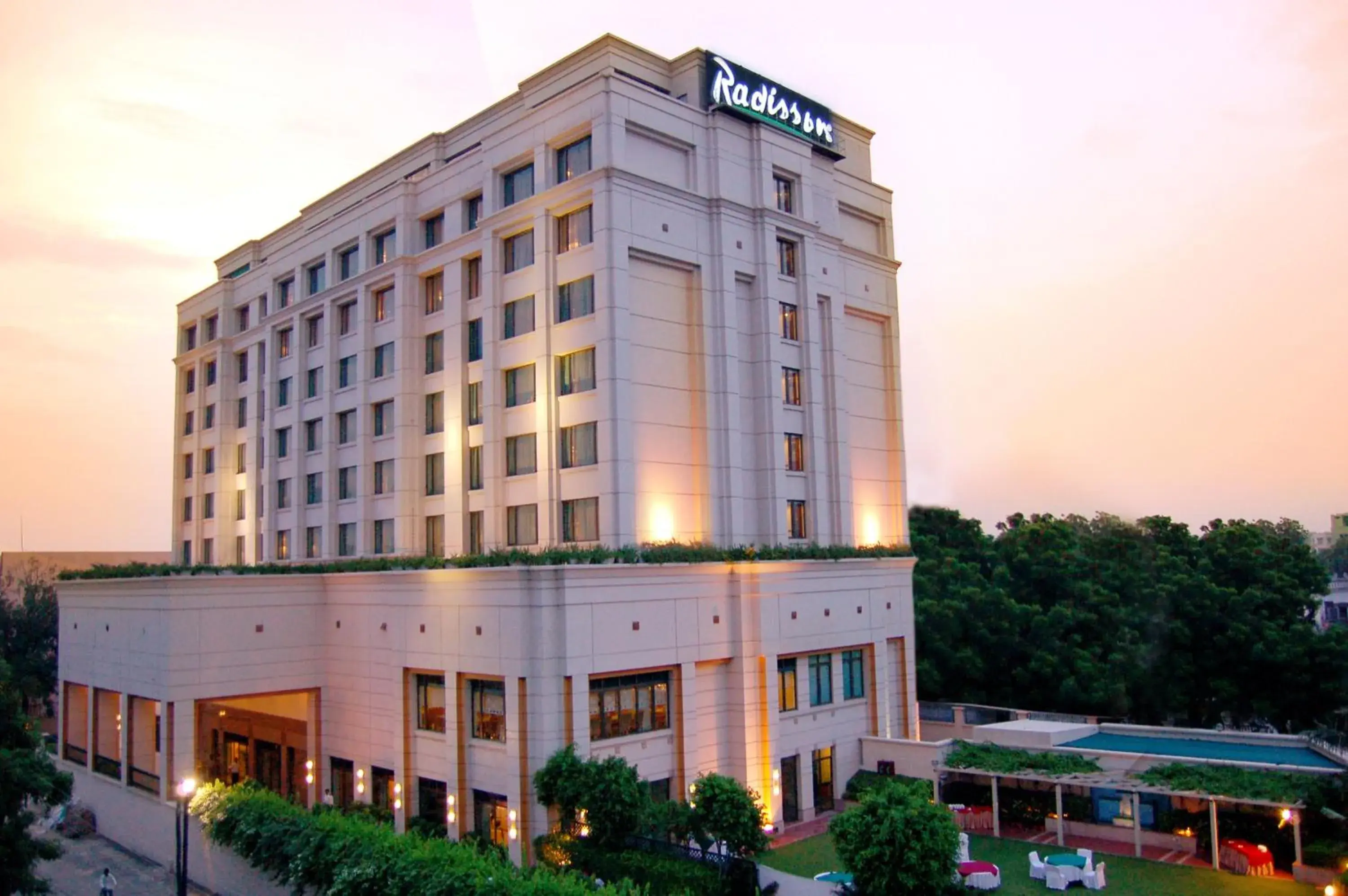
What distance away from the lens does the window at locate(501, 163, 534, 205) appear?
42.7 m

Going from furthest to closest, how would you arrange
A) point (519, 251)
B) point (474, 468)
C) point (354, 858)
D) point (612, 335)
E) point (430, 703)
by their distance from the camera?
point (474, 468) → point (519, 251) → point (612, 335) → point (430, 703) → point (354, 858)

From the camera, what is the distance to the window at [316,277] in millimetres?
54000

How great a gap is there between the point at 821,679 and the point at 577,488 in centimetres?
1221

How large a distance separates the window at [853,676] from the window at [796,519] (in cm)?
525

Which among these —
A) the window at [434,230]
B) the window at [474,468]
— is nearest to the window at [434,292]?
the window at [434,230]

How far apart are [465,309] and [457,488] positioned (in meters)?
7.84

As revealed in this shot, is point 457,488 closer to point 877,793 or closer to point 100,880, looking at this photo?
point 100,880

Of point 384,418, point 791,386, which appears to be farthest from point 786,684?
point 384,418

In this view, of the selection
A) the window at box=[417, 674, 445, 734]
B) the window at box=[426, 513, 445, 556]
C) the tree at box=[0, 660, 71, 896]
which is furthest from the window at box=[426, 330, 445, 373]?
the tree at box=[0, 660, 71, 896]

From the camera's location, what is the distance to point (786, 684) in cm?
3834

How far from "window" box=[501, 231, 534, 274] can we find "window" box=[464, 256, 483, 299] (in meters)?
1.99

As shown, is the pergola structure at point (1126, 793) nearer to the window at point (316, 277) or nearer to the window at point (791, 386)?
the window at point (791, 386)

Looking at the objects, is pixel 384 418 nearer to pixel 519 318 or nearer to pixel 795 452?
pixel 519 318

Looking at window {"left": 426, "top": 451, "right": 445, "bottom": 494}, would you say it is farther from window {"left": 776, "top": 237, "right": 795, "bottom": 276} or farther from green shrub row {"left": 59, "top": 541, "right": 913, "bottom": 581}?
window {"left": 776, "top": 237, "right": 795, "bottom": 276}
